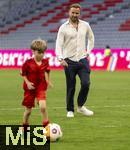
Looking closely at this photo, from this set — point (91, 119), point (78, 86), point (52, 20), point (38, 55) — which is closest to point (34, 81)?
point (38, 55)

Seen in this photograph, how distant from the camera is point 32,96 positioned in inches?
431

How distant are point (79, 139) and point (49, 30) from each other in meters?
→ 41.4

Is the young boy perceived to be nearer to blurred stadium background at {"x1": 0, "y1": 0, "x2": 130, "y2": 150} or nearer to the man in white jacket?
blurred stadium background at {"x1": 0, "y1": 0, "x2": 130, "y2": 150}

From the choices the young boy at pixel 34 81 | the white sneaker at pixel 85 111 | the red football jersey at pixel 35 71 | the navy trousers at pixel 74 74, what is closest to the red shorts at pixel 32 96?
the young boy at pixel 34 81

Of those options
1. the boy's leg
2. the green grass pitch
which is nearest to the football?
the green grass pitch

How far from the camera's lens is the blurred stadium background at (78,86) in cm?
1091

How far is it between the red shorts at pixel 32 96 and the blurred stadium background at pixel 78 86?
0.76 m

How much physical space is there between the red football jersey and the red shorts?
107mm

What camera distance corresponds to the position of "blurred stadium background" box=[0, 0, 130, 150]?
10914mm

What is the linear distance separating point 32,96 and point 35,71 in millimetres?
435

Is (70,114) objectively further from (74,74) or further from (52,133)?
(52,133)

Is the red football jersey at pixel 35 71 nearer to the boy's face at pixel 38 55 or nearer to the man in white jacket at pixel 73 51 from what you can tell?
the boy's face at pixel 38 55

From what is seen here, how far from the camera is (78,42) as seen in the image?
14164 mm

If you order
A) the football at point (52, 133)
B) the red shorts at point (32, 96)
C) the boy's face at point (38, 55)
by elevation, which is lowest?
the football at point (52, 133)
